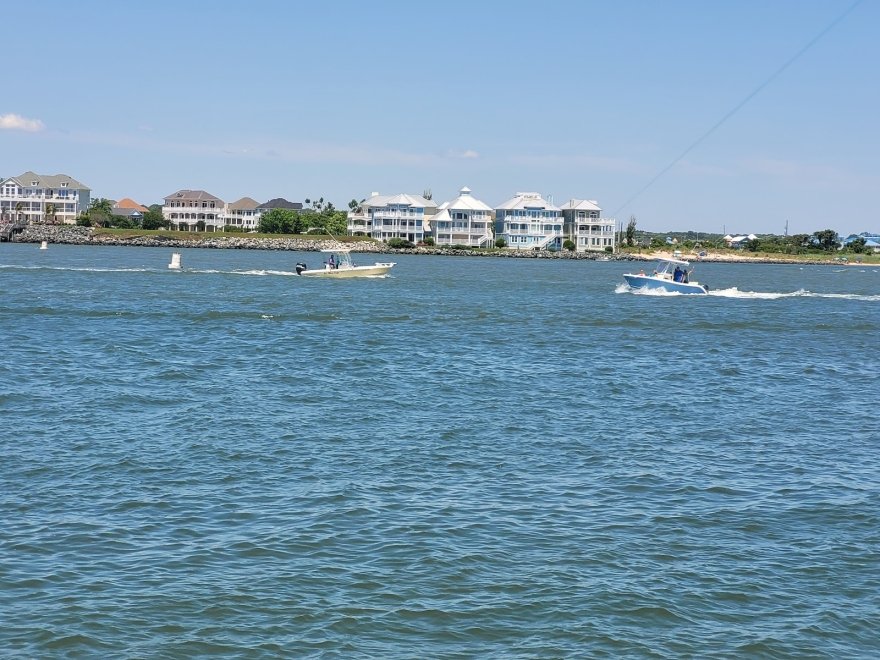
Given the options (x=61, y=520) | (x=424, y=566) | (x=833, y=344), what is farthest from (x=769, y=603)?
(x=833, y=344)

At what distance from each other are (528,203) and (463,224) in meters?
12.3

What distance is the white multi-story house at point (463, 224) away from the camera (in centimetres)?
19362

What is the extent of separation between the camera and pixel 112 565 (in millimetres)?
13828

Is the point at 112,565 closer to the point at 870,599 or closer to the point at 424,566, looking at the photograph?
the point at 424,566

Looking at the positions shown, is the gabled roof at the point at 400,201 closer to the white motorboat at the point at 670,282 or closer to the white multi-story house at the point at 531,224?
the white multi-story house at the point at 531,224

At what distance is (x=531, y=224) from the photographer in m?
194

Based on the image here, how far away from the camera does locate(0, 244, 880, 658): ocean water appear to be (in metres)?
12.3

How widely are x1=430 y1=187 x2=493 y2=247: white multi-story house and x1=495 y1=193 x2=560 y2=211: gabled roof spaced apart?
4.22m

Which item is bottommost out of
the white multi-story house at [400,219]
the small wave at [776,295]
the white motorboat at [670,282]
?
the small wave at [776,295]

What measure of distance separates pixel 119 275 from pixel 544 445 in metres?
66.1

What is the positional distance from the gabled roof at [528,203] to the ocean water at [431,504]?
159m

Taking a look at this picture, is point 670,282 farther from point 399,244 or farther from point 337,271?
point 399,244

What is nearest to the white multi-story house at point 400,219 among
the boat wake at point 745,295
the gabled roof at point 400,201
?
the gabled roof at point 400,201

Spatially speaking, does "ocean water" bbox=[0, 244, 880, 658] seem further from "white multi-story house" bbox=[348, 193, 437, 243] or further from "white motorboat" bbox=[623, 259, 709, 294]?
"white multi-story house" bbox=[348, 193, 437, 243]
